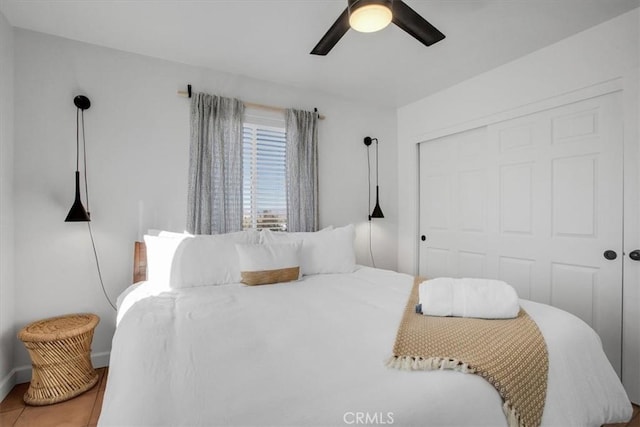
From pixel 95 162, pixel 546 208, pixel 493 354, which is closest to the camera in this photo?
pixel 493 354

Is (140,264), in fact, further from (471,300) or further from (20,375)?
(471,300)

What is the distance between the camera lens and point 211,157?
2668 mm

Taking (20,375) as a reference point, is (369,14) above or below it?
above

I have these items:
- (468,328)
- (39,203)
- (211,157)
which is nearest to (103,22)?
(211,157)

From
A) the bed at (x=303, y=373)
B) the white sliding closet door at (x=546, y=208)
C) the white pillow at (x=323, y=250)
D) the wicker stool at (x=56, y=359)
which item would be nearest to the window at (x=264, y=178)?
the white pillow at (x=323, y=250)

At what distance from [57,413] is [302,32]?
2.90m

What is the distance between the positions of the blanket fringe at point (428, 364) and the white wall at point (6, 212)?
248 cm

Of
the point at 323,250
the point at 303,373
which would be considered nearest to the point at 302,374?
the point at 303,373

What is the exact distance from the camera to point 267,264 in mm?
2195

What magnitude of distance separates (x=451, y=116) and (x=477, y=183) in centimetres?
76

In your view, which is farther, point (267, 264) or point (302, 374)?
point (267, 264)

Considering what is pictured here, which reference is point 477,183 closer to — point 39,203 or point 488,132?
point 488,132

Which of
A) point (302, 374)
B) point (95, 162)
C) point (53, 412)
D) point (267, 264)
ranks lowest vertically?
point (53, 412)

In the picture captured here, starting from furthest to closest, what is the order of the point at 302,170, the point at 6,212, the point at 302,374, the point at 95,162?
the point at 302,170 → the point at 95,162 → the point at 6,212 → the point at 302,374
